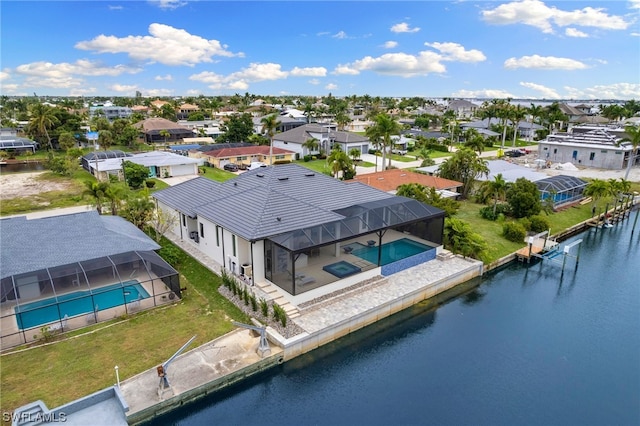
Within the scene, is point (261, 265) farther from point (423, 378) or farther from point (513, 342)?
point (513, 342)

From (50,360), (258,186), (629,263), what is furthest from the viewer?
(629,263)

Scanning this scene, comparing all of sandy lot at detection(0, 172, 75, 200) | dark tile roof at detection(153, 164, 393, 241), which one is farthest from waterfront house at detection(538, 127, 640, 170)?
sandy lot at detection(0, 172, 75, 200)

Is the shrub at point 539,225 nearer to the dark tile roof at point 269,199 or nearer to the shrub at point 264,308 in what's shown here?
the dark tile roof at point 269,199

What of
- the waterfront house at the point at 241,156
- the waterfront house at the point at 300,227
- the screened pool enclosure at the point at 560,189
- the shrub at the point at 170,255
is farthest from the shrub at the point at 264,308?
the waterfront house at the point at 241,156

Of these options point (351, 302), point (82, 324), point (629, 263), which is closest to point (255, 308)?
point (351, 302)

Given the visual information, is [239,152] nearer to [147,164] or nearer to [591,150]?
[147,164]

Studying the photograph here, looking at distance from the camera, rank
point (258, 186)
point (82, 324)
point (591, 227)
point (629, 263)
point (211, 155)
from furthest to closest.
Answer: point (211, 155)
point (591, 227)
point (629, 263)
point (258, 186)
point (82, 324)
